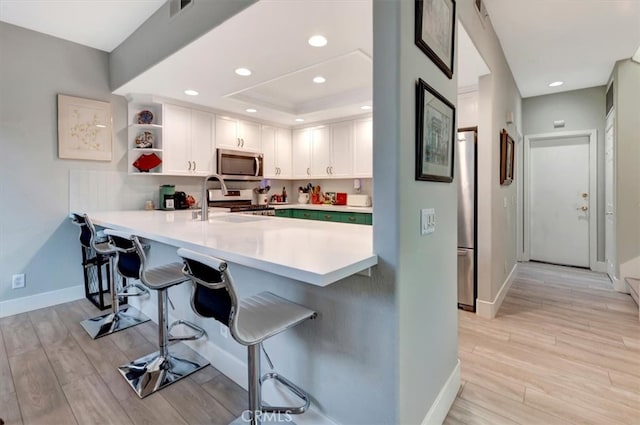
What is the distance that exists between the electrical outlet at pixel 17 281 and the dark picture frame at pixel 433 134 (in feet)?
12.9

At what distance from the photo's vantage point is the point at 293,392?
1614 mm

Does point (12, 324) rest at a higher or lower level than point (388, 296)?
lower

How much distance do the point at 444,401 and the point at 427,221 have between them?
104 cm

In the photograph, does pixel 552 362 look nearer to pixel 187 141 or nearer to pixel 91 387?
pixel 91 387

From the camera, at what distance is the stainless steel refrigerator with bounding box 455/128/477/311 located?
3.06 m

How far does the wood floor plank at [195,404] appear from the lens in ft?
5.57

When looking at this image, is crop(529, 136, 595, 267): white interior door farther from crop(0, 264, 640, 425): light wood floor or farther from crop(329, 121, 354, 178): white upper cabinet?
crop(329, 121, 354, 178): white upper cabinet

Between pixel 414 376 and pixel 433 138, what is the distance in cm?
111

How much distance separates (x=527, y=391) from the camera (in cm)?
193

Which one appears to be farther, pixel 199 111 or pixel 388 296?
pixel 199 111

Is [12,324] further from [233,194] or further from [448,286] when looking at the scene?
[448,286]

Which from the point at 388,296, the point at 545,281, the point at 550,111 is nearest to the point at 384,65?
the point at 388,296


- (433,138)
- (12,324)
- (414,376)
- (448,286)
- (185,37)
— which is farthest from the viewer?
(12,324)

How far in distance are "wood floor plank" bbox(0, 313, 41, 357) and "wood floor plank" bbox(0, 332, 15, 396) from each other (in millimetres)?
33
